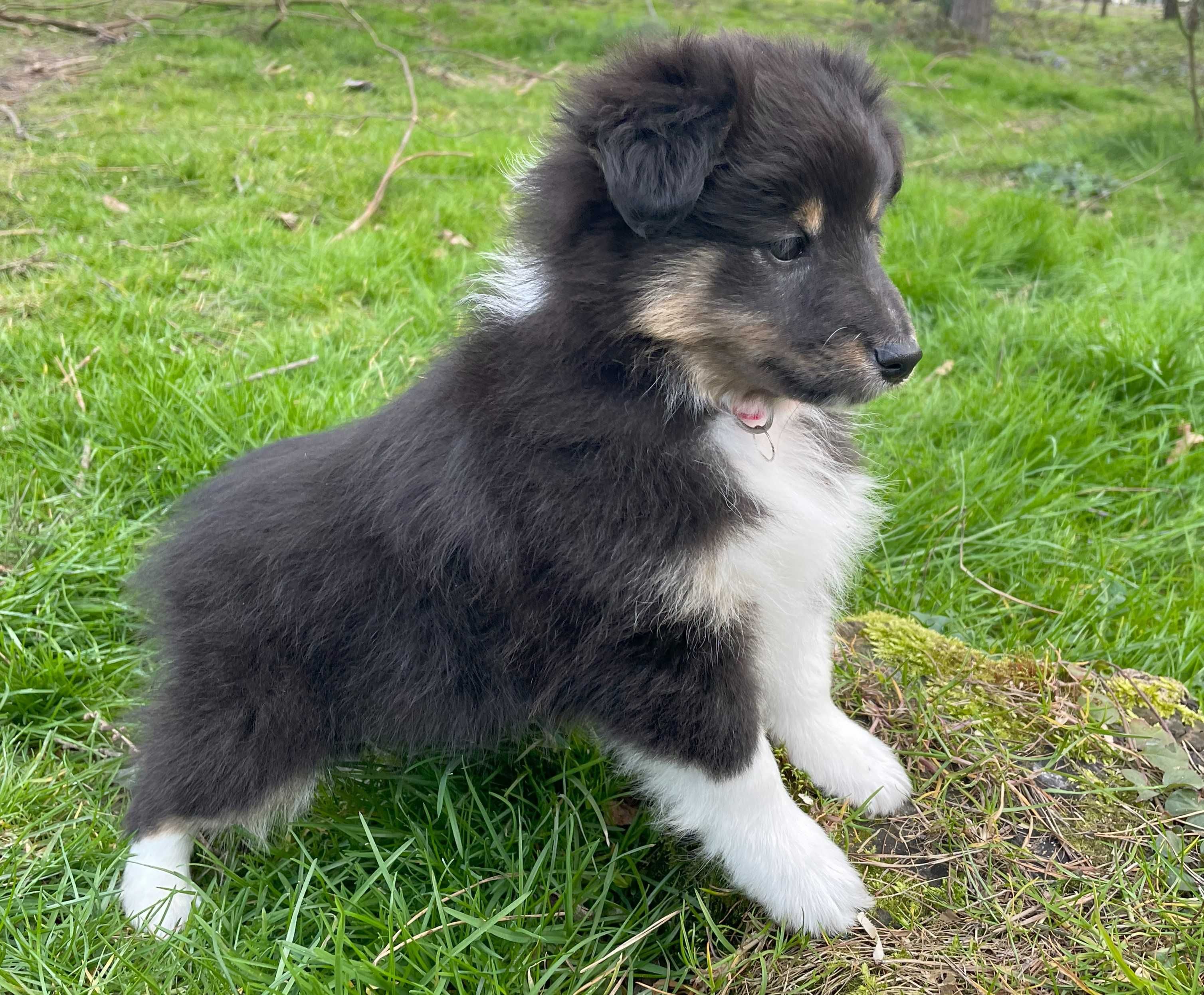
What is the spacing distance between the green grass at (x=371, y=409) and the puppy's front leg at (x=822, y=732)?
0.40 ft

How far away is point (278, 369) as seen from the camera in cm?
424

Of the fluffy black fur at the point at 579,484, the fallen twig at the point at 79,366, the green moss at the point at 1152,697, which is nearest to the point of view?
the fluffy black fur at the point at 579,484

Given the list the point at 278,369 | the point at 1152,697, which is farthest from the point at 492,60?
the point at 1152,697

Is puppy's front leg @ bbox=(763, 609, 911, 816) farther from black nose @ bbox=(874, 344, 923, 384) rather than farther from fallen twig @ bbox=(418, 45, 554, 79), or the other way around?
fallen twig @ bbox=(418, 45, 554, 79)

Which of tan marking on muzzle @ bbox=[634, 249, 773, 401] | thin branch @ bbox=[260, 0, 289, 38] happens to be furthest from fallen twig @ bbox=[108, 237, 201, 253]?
thin branch @ bbox=[260, 0, 289, 38]

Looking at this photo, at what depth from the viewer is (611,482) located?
6.72 feet

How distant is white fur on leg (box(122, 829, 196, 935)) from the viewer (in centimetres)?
228

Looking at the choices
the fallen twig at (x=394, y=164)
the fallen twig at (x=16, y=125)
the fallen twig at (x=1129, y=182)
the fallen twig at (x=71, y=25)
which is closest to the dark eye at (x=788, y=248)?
the fallen twig at (x=394, y=164)

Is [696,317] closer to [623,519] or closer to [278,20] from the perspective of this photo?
[623,519]

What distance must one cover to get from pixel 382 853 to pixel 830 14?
14.7 metres

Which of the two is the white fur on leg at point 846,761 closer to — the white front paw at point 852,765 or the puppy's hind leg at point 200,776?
the white front paw at point 852,765

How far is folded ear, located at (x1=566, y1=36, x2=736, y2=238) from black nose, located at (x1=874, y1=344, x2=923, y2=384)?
1.74 ft

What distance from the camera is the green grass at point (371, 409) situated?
220cm

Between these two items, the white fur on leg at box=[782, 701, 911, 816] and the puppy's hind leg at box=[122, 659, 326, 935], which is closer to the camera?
the puppy's hind leg at box=[122, 659, 326, 935]
